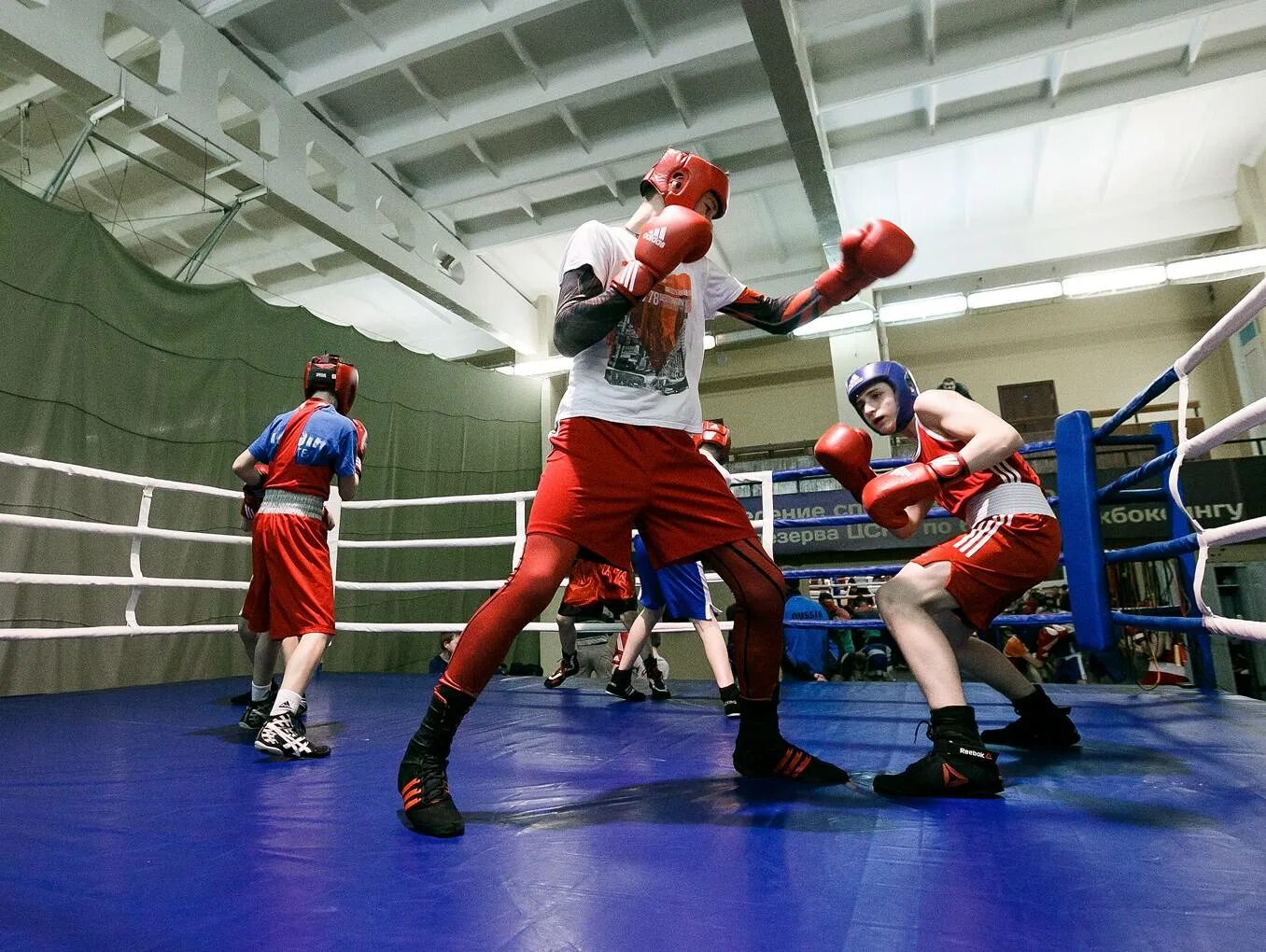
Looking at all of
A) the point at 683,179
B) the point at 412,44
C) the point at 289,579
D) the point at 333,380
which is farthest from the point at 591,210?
the point at 683,179

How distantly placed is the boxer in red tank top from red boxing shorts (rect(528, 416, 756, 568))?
0.32 m

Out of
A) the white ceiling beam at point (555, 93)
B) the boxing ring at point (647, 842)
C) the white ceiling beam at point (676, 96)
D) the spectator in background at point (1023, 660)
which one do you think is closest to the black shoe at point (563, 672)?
the boxing ring at point (647, 842)

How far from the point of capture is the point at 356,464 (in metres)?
2.24

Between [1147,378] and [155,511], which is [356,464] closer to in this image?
[155,511]

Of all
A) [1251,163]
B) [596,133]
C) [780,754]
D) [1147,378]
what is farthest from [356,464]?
[1147,378]

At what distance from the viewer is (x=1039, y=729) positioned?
5.98 feet

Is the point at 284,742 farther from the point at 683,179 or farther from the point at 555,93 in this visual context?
the point at 555,93

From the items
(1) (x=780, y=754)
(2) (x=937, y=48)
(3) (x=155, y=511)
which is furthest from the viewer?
(2) (x=937, y=48)

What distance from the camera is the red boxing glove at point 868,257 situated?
61.7 inches

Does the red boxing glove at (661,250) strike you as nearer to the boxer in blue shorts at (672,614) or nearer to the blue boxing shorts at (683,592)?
the boxer in blue shorts at (672,614)

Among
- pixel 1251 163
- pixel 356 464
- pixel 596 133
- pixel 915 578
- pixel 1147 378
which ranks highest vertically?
pixel 1251 163

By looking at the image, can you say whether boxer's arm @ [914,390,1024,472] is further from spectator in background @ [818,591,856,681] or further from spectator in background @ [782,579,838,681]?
spectator in background @ [818,591,856,681]

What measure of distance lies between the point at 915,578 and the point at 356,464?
1.62 meters

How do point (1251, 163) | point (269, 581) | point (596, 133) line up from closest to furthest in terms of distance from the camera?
1. point (269, 581)
2. point (596, 133)
3. point (1251, 163)
